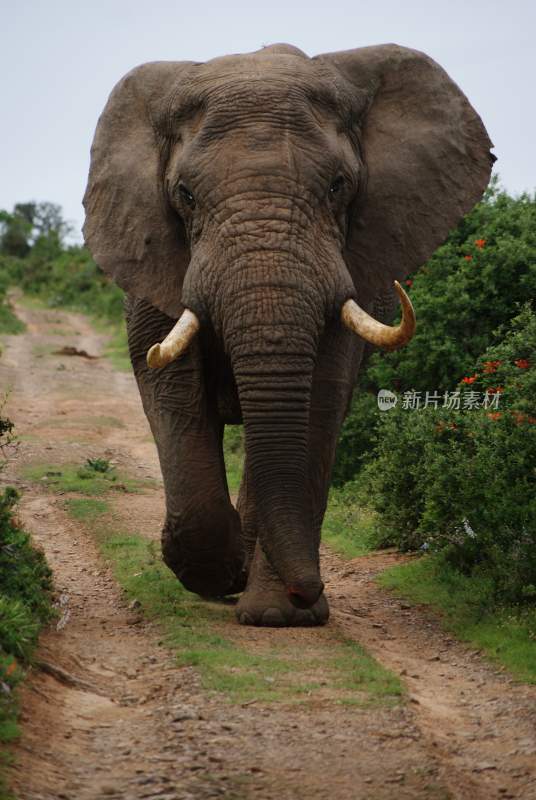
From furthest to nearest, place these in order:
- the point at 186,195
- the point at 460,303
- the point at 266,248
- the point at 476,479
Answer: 1. the point at 460,303
2. the point at 476,479
3. the point at 186,195
4. the point at 266,248

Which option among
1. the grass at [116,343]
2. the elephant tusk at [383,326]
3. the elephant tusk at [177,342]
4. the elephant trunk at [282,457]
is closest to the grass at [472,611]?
the elephant trunk at [282,457]

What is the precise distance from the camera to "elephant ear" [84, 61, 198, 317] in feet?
26.4

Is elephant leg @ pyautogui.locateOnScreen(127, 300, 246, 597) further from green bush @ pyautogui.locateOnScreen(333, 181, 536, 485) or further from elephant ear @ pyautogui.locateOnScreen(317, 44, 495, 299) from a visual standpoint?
green bush @ pyautogui.locateOnScreen(333, 181, 536, 485)

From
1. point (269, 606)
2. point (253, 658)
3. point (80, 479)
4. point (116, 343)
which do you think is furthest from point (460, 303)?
point (116, 343)

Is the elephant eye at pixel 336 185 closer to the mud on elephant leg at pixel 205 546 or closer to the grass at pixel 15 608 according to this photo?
the mud on elephant leg at pixel 205 546

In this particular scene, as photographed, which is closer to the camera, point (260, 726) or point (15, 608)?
point (260, 726)

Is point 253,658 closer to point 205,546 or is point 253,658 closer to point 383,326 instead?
point 205,546

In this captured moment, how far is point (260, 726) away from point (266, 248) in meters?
2.58

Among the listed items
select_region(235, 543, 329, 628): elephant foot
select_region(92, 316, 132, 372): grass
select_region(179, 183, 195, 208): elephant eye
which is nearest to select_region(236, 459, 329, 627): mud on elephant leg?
select_region(235, 543, 329, 628): elephant foot

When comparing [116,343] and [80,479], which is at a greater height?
[116,343]

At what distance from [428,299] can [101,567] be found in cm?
426

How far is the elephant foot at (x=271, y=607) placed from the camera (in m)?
7.76

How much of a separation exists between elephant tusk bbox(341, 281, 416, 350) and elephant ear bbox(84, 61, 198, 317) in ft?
→ 3.44

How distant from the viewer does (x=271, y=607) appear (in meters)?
7.76
